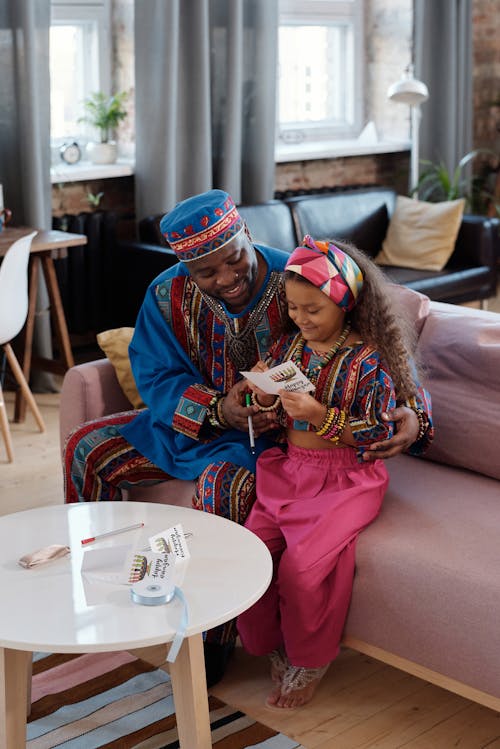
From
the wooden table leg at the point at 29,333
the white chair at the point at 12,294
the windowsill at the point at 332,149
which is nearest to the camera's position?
the white chair at the point at 12,294

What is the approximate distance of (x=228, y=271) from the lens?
2383mm

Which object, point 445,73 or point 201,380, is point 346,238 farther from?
point 201,380

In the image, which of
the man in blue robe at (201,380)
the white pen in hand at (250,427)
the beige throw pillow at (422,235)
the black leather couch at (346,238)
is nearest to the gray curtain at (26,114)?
the black leather couch at (346,238)

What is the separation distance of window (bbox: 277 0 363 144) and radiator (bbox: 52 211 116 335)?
1599mm

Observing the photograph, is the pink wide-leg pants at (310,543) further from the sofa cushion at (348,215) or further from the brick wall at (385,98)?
the brick wall at (385,98)

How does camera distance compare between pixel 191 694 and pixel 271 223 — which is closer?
pixel 191 694

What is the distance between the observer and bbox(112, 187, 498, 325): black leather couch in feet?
15.3

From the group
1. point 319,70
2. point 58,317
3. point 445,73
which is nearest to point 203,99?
point 58,317

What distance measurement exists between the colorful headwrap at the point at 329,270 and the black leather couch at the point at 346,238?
2.25 meters

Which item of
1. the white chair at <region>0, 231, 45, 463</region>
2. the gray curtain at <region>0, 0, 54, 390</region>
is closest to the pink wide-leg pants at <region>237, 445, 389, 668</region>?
the white chair at <region>0, 231, 45, 463</region>

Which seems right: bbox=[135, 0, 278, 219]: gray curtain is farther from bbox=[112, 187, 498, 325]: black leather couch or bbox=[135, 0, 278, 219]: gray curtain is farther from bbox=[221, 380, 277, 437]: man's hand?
bbox=[221, 380, 277, 437]: man's hand

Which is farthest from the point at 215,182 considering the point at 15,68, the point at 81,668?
the point at 81,668

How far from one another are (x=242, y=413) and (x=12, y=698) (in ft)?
2.72

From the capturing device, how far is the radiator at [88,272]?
16.0ft
